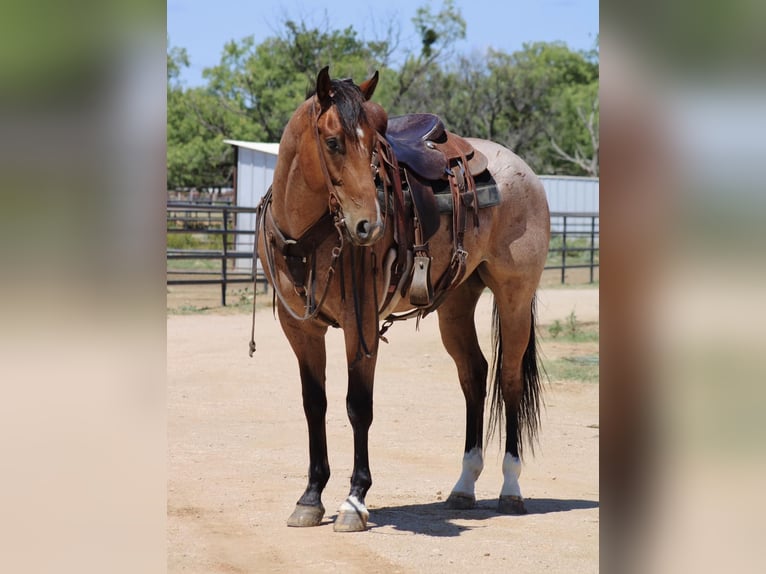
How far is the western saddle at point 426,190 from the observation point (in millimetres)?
4828

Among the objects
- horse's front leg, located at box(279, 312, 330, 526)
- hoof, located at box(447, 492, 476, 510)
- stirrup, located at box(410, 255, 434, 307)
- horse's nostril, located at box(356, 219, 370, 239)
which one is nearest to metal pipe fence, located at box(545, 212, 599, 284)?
hoof, located at box(447, 492, 476, 510)

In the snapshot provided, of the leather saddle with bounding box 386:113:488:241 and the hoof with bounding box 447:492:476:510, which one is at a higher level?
the leather saddle with bounding box 386:113:488:241

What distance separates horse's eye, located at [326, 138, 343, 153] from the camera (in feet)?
13.9

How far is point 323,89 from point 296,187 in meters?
0.53

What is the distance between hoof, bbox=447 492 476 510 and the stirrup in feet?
3.69

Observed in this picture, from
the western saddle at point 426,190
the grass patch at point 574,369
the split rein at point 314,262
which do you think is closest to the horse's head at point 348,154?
the split rein at point 314,262

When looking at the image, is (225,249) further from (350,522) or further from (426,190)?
(350,522)

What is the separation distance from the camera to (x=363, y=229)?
4.13m

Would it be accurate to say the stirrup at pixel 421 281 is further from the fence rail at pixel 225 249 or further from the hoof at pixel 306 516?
the fence rail at pixel 225 249

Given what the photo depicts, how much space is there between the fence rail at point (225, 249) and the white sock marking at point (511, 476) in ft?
28.8

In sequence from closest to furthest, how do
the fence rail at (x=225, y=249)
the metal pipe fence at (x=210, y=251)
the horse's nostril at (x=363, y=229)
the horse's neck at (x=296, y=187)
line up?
the horse's nostril at (x=363, y=229)
the horse's neck at (x=296, y=187)
the metal pipe fence at (x=210, y=251)
the fence rail at (x=225, y=249)

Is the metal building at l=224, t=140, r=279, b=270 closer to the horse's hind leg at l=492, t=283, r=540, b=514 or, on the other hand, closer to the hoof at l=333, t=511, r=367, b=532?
the horse's hind leg at l=492, t=283, r=540, b=514
